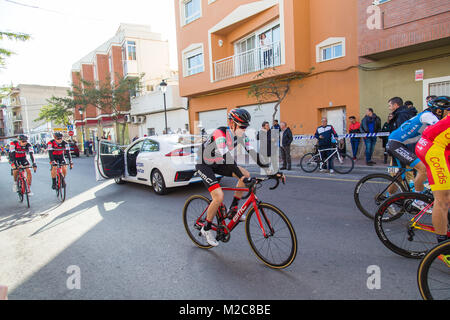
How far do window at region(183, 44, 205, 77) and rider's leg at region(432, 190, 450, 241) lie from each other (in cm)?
1723

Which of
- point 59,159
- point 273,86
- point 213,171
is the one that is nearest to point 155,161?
point 59,159

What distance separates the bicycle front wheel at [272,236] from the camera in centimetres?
324

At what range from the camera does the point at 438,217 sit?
310 centimetres

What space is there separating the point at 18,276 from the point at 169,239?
1877mm

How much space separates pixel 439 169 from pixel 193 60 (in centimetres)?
1860

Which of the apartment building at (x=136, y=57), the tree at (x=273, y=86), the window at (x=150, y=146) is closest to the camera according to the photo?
the window at (x=150, y=146)

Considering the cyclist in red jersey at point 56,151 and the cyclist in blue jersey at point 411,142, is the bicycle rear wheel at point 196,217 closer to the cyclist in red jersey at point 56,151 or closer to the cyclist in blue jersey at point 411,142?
the cyclist in blue jersey at point 411,142

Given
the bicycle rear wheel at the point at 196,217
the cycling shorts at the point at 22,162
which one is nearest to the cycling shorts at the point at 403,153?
the bicycle rear wheel at the point at 196,217

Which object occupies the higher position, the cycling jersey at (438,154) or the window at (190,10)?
the window at (190,10)

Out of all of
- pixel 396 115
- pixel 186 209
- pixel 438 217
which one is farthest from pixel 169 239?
pixel 396 115

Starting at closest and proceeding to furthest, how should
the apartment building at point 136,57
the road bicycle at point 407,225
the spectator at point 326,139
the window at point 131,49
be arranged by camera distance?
the road bicycle at point 407,225 → the spectator at point 326,139 → the apartment building at point 136,57 → the window at point 131,49

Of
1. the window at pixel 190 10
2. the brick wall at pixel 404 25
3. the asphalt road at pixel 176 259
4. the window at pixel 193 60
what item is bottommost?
the asphalt road at pixel 176 259

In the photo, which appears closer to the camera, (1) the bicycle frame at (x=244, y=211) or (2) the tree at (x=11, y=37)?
(1) the bicycle frame at (x=244, y=211)

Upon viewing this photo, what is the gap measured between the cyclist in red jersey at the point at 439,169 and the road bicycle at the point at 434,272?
0.78 metres
